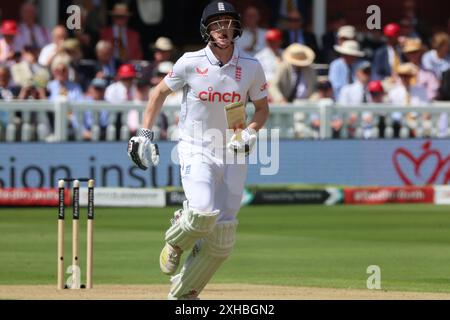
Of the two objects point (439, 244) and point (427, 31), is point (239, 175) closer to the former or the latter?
point (439, 244)

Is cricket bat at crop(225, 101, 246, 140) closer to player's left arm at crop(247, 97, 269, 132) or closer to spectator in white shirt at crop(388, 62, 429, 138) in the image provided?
player's left arm at crop(247, 97, 269, 132)

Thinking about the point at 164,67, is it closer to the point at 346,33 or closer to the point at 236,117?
the point at 346,33

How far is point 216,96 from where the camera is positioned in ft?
32.9

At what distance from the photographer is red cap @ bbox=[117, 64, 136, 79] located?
19.9m

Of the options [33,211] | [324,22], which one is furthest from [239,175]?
[324,22]

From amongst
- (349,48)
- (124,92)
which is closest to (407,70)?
(349,48)

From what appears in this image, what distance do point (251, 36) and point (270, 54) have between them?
76 centimetres

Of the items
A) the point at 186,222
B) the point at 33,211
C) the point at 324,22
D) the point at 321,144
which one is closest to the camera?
the point at 186,222

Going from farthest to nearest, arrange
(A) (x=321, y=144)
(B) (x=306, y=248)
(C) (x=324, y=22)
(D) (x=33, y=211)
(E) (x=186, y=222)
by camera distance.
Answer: (C) (x=324, y=22), (A) (x=321, y=144), (D) (x=33, y=211), (B) (x=306, y=248), (E) (x=186, y=222)

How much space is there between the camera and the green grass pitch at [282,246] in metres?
12.5

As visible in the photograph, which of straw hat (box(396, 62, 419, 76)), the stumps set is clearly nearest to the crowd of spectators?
straw hat (box(396, 62, 419, 76))

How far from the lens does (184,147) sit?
10.1 m

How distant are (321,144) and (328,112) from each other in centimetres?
46

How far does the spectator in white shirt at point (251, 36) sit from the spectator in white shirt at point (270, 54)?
11.7 inches
